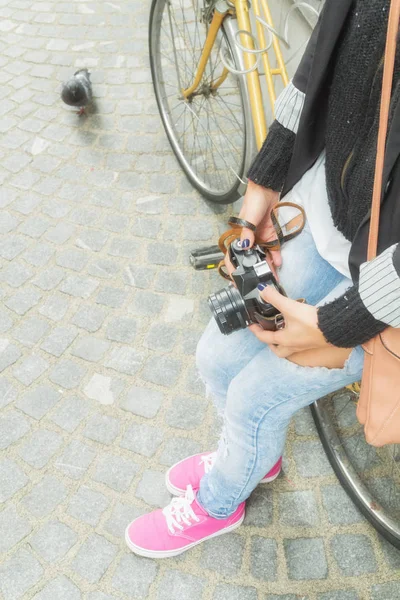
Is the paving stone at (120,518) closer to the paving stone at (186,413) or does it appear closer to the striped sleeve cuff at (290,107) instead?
the paving stone at (186,413)

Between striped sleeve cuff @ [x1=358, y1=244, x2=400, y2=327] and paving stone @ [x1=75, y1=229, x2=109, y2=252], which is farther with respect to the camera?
paving stone @ [x1=75, y1=229, x2=109, y2=252]

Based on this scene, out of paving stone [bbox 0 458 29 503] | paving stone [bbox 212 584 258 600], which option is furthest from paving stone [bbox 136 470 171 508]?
paving stone [bbox 0 458 29 503]

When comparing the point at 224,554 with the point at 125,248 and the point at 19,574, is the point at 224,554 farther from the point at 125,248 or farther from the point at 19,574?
the point at 125,248

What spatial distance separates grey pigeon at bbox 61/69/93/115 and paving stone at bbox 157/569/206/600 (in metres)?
2.89

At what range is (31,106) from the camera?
3844 millimetres

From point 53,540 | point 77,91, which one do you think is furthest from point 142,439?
point 77,91

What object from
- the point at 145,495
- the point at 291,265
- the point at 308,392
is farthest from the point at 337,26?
the point at 145,495

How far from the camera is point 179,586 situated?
2004mm

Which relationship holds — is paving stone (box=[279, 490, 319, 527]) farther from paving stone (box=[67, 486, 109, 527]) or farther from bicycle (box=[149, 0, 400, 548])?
paving stone (box=[67, 486, 109, 527])

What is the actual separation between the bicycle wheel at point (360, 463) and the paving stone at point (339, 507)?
59 millimetres

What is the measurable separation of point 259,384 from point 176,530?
785 mm

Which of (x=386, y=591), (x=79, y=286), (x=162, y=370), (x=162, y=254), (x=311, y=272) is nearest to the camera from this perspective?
(x=311, y=272)

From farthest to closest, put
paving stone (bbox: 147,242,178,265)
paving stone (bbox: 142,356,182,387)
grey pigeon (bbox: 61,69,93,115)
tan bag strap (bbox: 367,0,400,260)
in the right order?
grey pigeon (bbox: 61,69,93,115) < paving stone (bbox: 147,242,178,265) < paving stone (bbox: 142,356,182,387) < tan bag strap (bbox: 367,0,400,260)

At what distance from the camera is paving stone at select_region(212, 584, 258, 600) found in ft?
6.48
